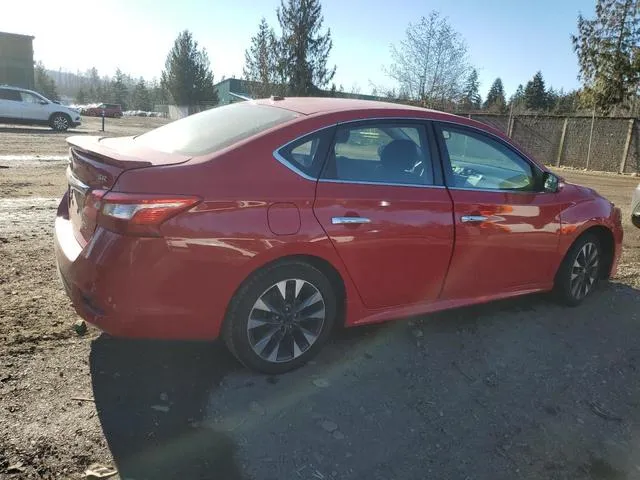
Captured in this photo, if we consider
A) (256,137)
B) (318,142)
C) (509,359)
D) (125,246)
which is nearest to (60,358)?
(125,246)

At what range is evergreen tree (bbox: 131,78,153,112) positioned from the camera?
88312 millimetres

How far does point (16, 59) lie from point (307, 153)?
6293 centimetres

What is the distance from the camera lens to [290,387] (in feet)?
10.7

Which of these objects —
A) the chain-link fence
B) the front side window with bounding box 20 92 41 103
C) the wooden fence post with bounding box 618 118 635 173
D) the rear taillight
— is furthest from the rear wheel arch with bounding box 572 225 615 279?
the front side window with bounding box 20 92 41 103

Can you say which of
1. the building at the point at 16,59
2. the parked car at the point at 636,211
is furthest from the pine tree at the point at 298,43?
the building at the point at 16,59

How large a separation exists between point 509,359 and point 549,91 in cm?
7868

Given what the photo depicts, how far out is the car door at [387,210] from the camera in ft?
10.7

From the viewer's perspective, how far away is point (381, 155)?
3.62 meters

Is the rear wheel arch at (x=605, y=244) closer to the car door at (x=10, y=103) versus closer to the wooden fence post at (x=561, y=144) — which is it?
the wooden fence post at (x=561, y=144)

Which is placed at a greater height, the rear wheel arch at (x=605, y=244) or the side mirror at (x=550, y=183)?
the side mirror at (x=550, y=183)

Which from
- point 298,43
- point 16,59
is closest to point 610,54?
point 298,43

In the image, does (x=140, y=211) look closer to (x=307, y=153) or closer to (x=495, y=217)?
(x=307, y=153)

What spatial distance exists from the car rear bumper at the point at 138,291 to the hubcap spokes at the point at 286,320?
10.6 inches

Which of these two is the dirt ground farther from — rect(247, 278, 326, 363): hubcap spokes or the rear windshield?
the rear windshield
